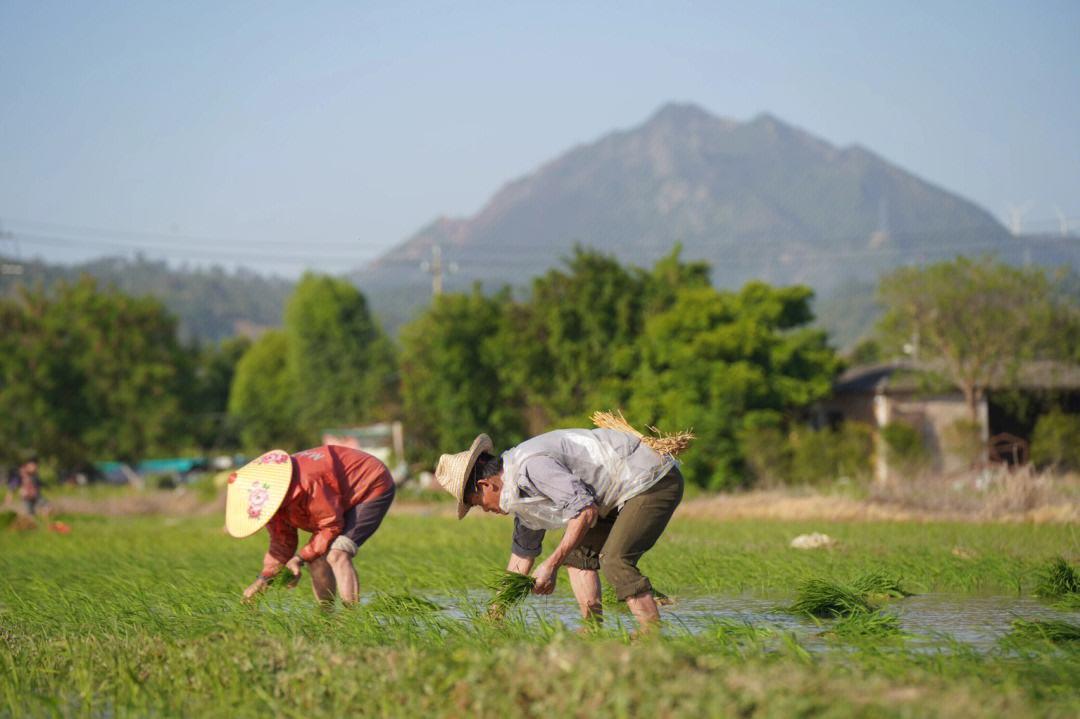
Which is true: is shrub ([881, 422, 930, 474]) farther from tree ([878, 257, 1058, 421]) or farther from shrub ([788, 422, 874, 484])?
tree ([878, 257, 1058, 421])

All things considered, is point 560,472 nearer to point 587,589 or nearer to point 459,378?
point 587,589

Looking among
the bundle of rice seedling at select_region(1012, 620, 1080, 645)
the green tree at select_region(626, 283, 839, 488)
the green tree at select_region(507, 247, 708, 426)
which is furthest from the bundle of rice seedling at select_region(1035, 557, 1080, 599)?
the green tree at select_region(507, 247, 708, 426)

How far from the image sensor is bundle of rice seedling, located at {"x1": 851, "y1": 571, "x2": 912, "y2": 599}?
27.7ft

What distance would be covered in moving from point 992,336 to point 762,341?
623cm

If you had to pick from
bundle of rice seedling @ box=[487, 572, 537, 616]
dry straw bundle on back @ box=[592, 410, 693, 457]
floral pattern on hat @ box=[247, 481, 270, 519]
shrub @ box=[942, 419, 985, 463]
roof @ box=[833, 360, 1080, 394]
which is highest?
dry straw bundle on back @ box=[592, 410, 693, 457]

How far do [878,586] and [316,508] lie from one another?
12.3 feet

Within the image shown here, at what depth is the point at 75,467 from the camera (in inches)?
2069

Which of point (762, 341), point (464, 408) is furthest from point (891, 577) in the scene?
point (464, 408)

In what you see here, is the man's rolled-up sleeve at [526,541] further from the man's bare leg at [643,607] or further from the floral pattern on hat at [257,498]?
the floral pattern on hat at [257,498]

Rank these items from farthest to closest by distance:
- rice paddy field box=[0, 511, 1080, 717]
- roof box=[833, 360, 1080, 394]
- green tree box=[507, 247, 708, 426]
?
green tree box=[507, 247, 708, 426]
roof box=[833, 360, 1080, 394]
rice paddy field box=[0, 511, 1080, 717]

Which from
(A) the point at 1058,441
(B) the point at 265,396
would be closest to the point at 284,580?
(A) the point at 1058,441

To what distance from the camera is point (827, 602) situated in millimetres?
7512

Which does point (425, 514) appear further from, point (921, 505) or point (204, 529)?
point (921, 505)

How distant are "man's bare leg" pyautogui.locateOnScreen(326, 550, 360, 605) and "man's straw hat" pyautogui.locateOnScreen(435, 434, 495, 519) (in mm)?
1259
